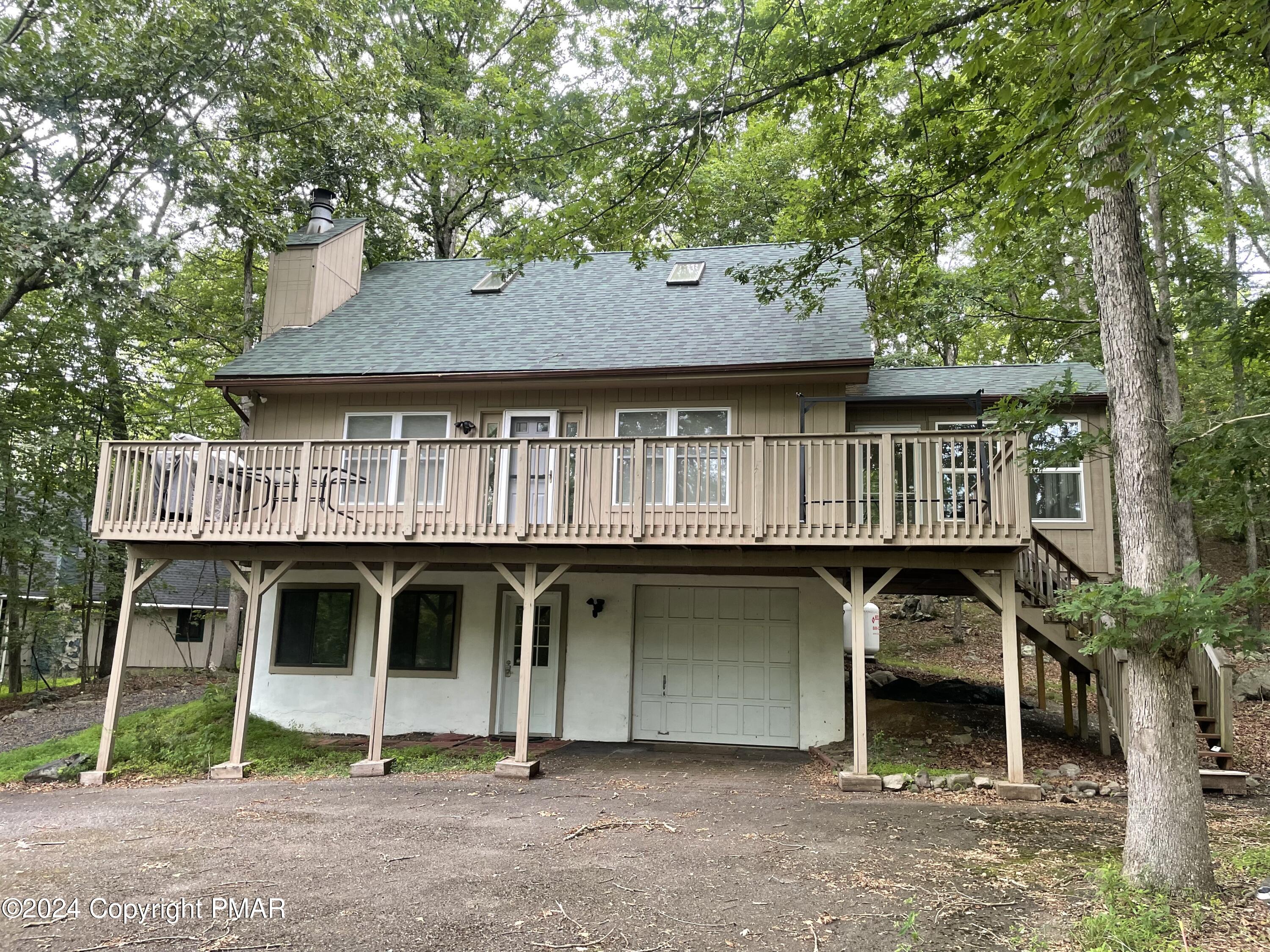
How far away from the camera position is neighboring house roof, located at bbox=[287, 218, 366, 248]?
13758 mm

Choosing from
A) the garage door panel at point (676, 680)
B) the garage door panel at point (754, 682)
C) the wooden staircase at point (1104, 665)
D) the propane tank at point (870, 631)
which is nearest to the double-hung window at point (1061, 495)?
the wooden staircase at point (1104, 665)

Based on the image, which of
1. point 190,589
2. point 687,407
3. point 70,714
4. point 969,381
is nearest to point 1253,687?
point 969,381

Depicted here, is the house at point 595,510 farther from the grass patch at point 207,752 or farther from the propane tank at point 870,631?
the propane tank at point 870,631

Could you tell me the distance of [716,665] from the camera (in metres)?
11.3

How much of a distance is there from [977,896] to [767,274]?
7.60 metres

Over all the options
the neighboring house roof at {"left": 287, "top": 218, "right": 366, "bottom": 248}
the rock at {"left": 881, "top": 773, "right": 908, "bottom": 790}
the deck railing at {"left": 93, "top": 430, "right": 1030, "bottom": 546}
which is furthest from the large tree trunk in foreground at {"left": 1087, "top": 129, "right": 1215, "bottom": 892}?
the neighboring house roof at {"left": 287, "top": 218, "right": 366, "bottom": 248}

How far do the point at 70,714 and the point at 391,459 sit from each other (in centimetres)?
1037

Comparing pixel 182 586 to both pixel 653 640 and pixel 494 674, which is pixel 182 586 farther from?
pixel 653 640

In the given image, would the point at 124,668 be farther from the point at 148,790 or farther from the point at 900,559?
the point at 900,559

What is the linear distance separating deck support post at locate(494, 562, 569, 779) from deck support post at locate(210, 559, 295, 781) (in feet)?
9.56

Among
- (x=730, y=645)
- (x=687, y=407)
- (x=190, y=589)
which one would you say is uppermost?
(x=687, y=407)

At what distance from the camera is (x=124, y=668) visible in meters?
9.68

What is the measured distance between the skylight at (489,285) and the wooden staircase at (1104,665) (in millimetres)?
9435

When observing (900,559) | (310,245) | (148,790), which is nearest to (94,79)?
(310,245)
